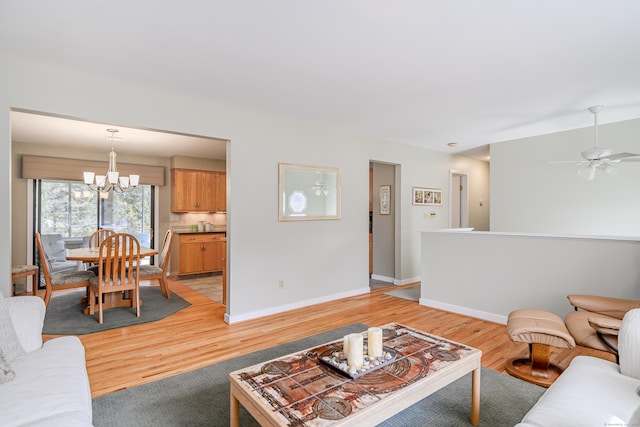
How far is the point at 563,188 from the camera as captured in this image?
4801 mm

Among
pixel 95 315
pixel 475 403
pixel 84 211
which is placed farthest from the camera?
pixel 84 211

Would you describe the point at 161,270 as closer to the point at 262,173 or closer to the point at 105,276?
the point at 105,276

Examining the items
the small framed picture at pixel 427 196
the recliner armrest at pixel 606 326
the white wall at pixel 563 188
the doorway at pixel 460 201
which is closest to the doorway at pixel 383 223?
the small framed picture at pixel 427 196

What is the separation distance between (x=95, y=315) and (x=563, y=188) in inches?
262

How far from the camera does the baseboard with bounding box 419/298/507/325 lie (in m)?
3.72

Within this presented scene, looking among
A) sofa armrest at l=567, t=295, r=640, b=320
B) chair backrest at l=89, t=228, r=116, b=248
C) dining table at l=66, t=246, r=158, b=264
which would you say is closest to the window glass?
chair backrest at l=89, t=228, r=116, b=248

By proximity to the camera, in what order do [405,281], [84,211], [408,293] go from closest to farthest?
[408,293] < [405,281] < [84,211]

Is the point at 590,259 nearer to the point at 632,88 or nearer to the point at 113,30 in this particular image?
the point at 632,88

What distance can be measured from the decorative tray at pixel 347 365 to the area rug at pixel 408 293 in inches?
120

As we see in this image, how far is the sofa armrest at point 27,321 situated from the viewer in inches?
75.5

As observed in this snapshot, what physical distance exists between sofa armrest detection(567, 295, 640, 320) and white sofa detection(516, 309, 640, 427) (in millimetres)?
1026

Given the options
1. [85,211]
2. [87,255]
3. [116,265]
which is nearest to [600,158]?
[116,265]

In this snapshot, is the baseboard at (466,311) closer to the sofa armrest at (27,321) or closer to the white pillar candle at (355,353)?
the white pillar candle at (355,353)

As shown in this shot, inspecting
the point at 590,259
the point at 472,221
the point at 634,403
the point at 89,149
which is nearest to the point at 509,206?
the point at 472,221
